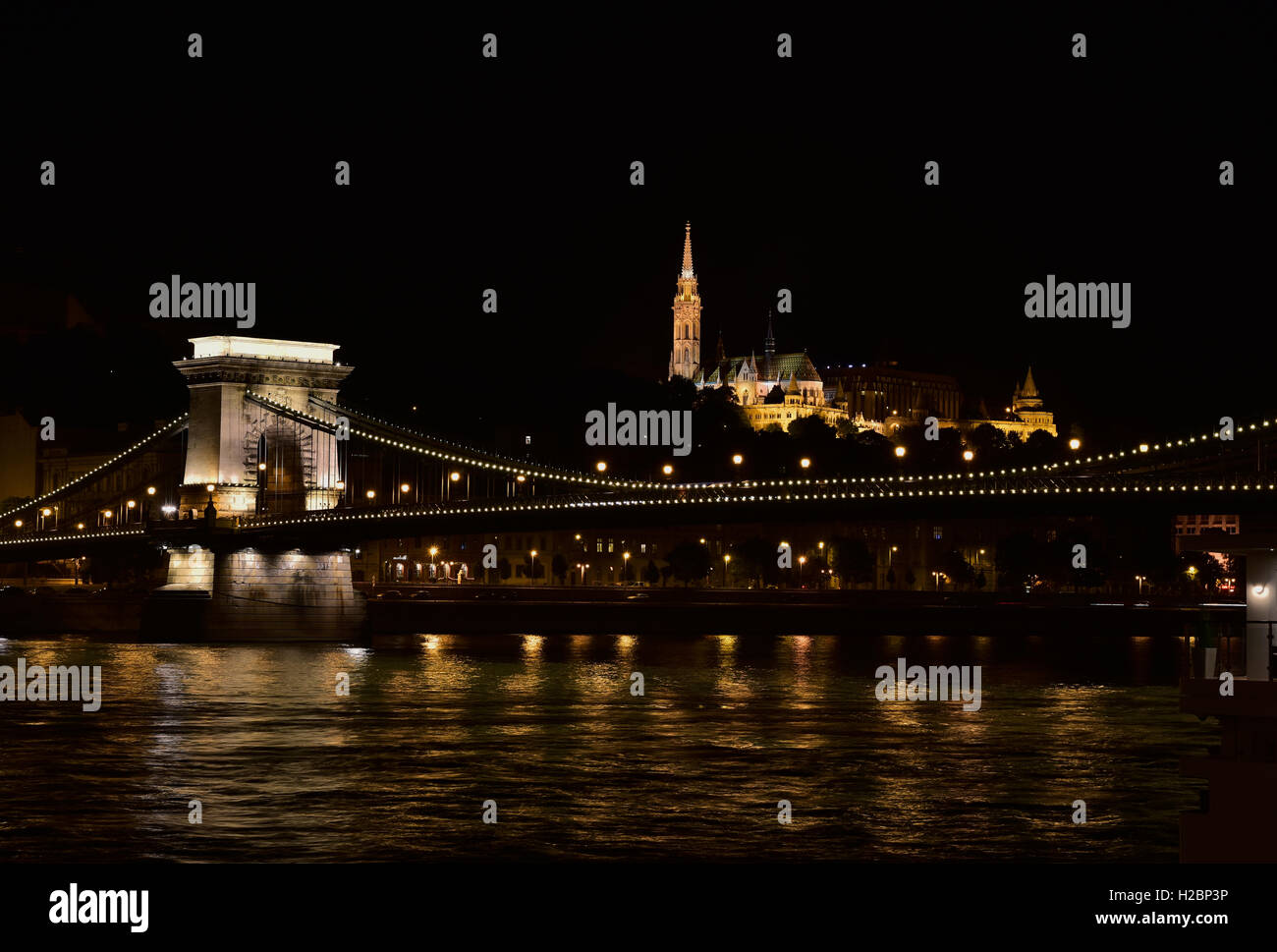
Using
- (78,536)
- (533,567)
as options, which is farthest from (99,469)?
(533,567)

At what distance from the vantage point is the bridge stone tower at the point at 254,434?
190 feet

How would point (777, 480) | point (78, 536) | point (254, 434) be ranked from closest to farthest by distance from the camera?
point (777, 480) → point (254, 434) → point (78, 536)

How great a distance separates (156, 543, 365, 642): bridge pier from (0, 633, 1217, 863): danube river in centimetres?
769

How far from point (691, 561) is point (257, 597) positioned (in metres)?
42.4

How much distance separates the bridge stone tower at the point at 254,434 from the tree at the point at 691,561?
37564 millimetres

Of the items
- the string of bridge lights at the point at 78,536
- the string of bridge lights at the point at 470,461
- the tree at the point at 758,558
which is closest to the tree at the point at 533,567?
the tree at the point at 758,558

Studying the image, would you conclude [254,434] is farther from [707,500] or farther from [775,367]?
[775,367]

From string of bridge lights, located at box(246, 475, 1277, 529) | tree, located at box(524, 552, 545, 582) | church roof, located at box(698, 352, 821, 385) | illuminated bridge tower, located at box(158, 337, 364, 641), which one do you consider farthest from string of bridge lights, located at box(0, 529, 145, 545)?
church roof, located at box(698, 352, 821, 385)

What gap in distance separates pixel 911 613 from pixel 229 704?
41.2 metres

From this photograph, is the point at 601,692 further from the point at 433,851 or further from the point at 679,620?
the point at 679,620

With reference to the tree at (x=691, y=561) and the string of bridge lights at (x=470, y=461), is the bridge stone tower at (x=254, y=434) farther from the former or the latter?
the tree at (x=691, y=561)

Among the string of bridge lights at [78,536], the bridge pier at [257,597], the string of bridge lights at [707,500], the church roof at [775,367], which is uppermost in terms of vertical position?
A: the church roof at [775,367]

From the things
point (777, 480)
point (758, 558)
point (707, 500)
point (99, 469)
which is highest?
point (99, 469)

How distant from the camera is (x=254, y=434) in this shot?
190ft
